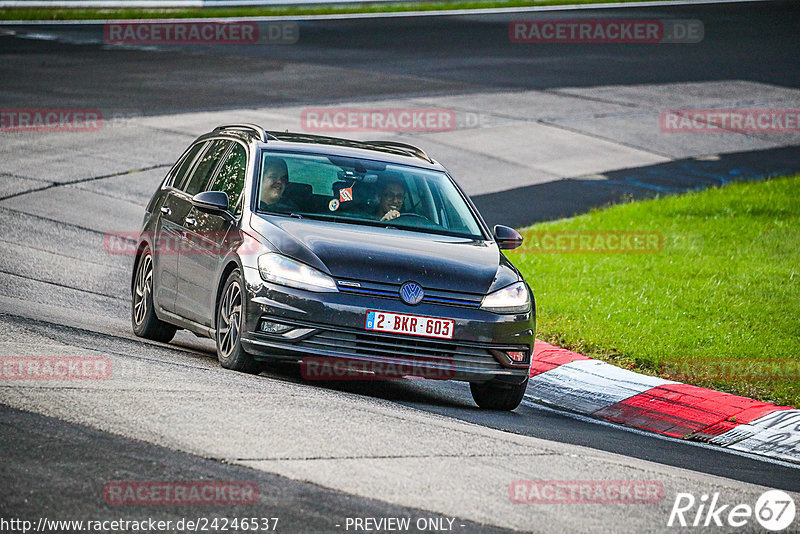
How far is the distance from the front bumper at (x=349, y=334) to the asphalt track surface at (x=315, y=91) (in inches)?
13.4

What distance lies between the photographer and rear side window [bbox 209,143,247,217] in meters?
9.05

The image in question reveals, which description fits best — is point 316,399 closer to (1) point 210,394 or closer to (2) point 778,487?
(1) point 210,394

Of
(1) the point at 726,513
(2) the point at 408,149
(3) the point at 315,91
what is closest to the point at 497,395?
(2) the point at 408,149

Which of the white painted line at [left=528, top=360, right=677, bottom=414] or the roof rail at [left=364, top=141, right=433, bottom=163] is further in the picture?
the roof rail at [left=364, top=141, right=433, bottom=163]

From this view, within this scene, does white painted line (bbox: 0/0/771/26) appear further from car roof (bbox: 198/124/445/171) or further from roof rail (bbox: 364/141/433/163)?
car roof (bbox: 198/124/445/171)

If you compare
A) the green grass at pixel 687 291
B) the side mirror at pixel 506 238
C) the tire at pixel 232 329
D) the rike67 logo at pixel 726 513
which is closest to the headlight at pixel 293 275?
the tire at pixel 232 329

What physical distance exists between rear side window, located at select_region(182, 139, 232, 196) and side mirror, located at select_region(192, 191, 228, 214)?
0.92 meters

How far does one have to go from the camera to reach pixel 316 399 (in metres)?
7.43

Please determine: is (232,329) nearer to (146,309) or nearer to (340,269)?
(340,269)

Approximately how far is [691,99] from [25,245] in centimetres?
1638

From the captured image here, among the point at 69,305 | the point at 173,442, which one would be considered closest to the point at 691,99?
the point at 69,305

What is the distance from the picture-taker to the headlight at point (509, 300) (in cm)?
824

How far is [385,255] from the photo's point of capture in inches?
320

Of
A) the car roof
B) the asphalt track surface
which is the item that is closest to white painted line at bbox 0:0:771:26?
the asphalt track surface
